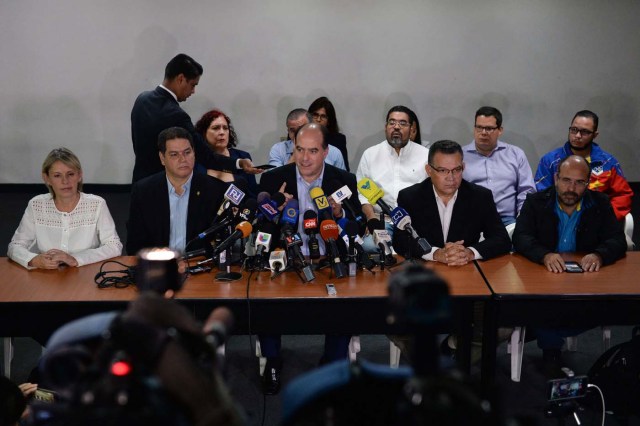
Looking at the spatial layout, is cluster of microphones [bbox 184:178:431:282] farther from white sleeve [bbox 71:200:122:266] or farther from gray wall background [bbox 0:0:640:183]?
gray wall background [bbox 0:0:640:183]

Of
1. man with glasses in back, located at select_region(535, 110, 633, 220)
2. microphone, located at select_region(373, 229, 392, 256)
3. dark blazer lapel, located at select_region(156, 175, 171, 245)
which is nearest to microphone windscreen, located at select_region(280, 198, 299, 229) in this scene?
microphone, located at select_region(373, 229, 392, 256)

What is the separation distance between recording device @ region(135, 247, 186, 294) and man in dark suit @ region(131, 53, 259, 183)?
3.22 meters

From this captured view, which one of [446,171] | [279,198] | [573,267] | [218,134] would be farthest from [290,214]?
[218,134]

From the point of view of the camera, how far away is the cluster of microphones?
311 centimetres

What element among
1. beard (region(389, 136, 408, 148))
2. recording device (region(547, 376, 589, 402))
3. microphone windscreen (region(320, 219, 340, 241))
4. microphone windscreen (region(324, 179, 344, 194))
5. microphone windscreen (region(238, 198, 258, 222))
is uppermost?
beard (region(389, 136, 408, 148))

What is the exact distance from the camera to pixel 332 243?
310cm

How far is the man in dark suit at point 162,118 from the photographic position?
15.0ft

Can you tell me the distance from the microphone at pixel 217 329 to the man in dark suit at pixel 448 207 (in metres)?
2.22

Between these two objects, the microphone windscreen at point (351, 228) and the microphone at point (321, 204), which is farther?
the microphone at point (321, 204)

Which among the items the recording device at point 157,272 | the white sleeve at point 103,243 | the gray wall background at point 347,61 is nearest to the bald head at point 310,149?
the white sleeve at point 103,243

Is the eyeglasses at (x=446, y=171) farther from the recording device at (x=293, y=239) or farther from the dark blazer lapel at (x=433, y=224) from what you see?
the recording device at (x=293, y=239)

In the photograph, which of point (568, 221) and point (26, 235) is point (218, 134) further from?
point (568, 221)

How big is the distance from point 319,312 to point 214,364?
6.13ft

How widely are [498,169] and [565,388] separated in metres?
2.37
